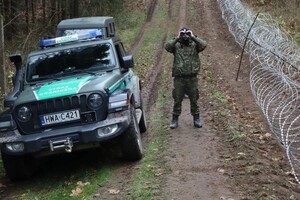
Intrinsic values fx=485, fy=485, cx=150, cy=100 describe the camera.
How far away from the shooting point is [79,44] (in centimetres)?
882

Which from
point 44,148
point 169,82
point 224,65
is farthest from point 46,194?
point 224,65

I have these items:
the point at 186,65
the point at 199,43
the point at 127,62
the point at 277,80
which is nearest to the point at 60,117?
the point at 127,62

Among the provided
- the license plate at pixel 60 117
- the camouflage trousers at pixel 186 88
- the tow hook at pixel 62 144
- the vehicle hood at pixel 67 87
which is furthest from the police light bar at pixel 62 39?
the tow hook at pixel 62 144

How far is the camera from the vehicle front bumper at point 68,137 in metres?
6.96

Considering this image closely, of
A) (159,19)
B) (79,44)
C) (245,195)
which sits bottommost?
(159,19)

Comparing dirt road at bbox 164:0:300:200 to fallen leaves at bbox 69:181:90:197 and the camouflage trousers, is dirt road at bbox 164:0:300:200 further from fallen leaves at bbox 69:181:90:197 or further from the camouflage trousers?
fallen leaves at bbox 69:181:90:197

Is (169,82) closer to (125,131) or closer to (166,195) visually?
(125,131)

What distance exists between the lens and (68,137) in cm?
696

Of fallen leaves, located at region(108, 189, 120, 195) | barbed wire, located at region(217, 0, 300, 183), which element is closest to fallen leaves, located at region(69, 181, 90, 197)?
fallen leaves, located at region(108, 189, 120, 195)

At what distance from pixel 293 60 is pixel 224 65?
18.1 ft

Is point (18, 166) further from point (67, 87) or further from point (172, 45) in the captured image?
point (172, 45)

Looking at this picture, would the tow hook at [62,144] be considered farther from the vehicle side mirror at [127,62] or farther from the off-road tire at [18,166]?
the vehicle side mirror at [127,62]

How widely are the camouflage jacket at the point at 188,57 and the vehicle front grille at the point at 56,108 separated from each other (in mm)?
2191

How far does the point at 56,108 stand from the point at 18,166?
1155 mm
